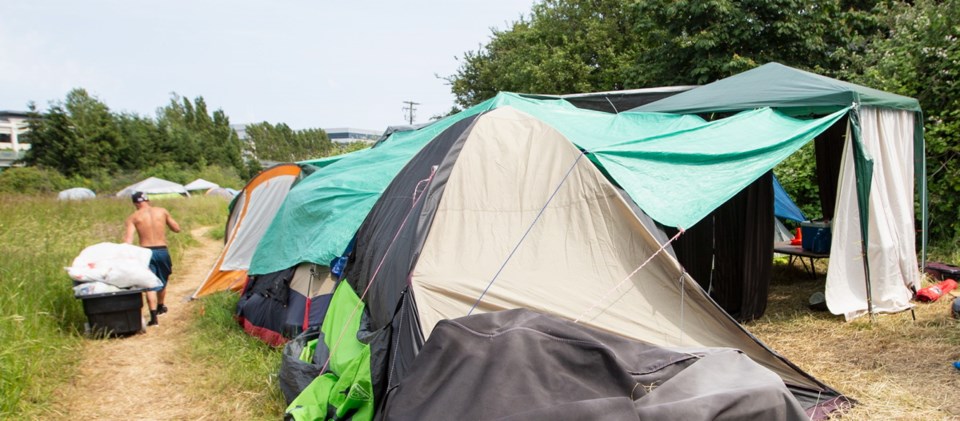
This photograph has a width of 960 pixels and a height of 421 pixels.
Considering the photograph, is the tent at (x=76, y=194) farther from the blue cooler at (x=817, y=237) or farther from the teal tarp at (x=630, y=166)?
the blue cooler at (x=817, y=237)

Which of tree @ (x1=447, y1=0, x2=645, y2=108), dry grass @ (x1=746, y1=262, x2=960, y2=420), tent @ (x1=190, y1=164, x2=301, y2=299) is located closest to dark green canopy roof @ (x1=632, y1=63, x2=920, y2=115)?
dry grass @ (x1=746, y1=262, x2=960, y2=420)

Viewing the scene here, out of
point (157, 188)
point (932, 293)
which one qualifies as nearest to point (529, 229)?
point (932, 293)

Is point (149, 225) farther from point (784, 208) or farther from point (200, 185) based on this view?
point (200, 185)

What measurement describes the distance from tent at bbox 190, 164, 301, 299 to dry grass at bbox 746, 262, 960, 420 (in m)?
5.44

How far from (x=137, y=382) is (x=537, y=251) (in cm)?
321

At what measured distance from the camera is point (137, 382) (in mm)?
4234

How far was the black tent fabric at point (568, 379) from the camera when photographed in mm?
1848

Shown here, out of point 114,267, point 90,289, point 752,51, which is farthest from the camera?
point 752,51

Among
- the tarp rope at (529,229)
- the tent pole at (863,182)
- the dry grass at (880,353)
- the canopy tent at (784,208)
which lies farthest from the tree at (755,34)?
the tarp rope at (529,229)

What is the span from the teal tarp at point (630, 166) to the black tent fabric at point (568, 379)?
1.21m

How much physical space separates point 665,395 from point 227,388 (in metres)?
3.16

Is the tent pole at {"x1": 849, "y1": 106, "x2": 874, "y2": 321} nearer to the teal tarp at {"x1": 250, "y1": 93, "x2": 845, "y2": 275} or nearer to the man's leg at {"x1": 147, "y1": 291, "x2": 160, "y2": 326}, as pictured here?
the teal tarp at {"x1": 250, "y1": 93, "x2": 845, "y2": 275}

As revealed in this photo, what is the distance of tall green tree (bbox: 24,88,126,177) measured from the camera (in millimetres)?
26234

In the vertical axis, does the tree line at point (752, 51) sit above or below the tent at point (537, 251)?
above
